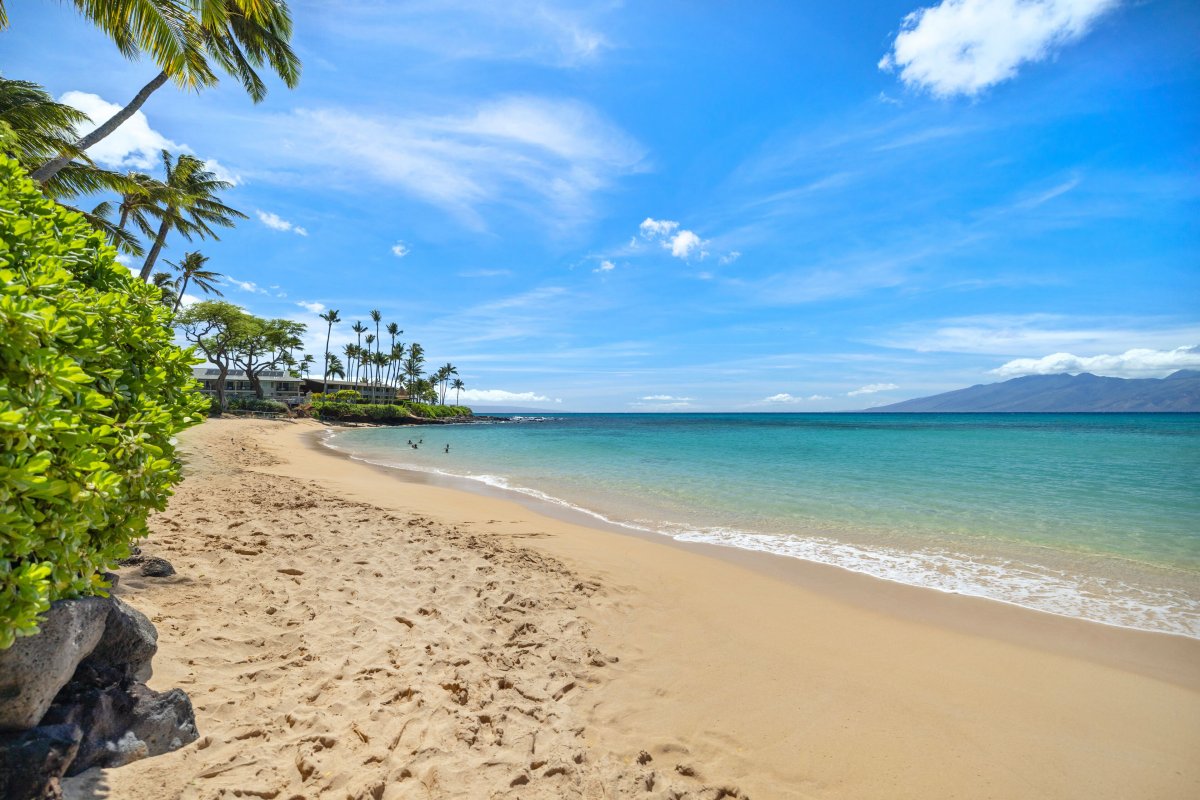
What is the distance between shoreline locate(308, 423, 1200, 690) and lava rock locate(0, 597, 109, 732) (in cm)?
727

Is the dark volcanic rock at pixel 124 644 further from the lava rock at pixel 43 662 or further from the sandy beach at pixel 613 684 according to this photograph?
the sandy beach at pixel 613 684

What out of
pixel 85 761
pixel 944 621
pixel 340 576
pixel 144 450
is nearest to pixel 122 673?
pixel 85 761

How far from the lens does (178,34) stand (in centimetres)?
1093

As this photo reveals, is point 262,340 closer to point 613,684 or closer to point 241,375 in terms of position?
point 241,375

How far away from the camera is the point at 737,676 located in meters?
4.28

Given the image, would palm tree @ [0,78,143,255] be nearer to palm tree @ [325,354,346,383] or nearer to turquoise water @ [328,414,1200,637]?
turquoise water @ [328,414,1200,637]

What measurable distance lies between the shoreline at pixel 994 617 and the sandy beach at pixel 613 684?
0.13ft

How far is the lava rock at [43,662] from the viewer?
2.01m

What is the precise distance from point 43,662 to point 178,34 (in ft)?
48.4

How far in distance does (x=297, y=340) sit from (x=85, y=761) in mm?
77607

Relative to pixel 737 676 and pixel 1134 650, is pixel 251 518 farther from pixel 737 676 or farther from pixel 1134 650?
pixel 1134 650

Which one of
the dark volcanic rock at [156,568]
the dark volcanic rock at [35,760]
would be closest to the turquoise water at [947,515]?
the dark volcanic rock at [156,568]

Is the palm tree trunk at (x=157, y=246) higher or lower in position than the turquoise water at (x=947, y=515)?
higher

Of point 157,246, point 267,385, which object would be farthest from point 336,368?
point 157,246
